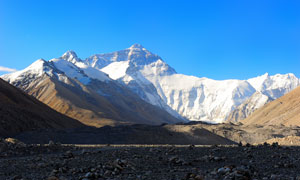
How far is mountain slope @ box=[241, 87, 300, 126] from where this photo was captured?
110 meters

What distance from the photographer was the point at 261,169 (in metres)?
13.4

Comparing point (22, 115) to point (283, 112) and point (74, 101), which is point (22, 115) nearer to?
point (74, 101)

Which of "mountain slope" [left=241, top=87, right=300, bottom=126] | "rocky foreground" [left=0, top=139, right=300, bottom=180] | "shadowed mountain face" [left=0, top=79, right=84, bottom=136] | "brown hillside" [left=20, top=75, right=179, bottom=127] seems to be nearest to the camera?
"rocky foreground" [left=0, top=139, right=300, bottom=180]

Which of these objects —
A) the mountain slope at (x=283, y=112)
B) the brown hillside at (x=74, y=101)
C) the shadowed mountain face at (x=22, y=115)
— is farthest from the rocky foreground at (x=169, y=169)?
the brown hillside at (x=74, y=101)

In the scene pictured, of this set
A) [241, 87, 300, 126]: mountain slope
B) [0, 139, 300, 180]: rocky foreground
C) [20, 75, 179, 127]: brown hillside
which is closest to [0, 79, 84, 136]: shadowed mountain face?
[20, 75, 179, 127]: brown hillside

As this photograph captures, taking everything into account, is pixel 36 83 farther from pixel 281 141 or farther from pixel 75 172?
pixel 75 172

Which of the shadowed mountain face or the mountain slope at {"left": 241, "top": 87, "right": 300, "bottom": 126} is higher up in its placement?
the mountain slope at {"left": 241, "top": 87, "right": 300, "bottom": 126}

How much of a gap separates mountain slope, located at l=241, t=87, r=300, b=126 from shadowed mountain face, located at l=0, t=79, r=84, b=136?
6607cm

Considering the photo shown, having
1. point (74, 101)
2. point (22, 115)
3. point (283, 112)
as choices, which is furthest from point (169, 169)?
point (74, 101)

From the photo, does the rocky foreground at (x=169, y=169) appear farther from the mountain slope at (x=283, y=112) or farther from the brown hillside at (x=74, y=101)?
the brown hillside at (x=74, y=101)

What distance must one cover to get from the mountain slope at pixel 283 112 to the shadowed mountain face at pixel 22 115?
217ft

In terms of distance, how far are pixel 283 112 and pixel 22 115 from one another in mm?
91565

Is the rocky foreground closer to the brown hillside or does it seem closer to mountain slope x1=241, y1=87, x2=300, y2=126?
mountain slope x1=241, y1=87, x2=300, y2=126

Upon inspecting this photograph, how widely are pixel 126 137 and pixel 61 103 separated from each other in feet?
305
